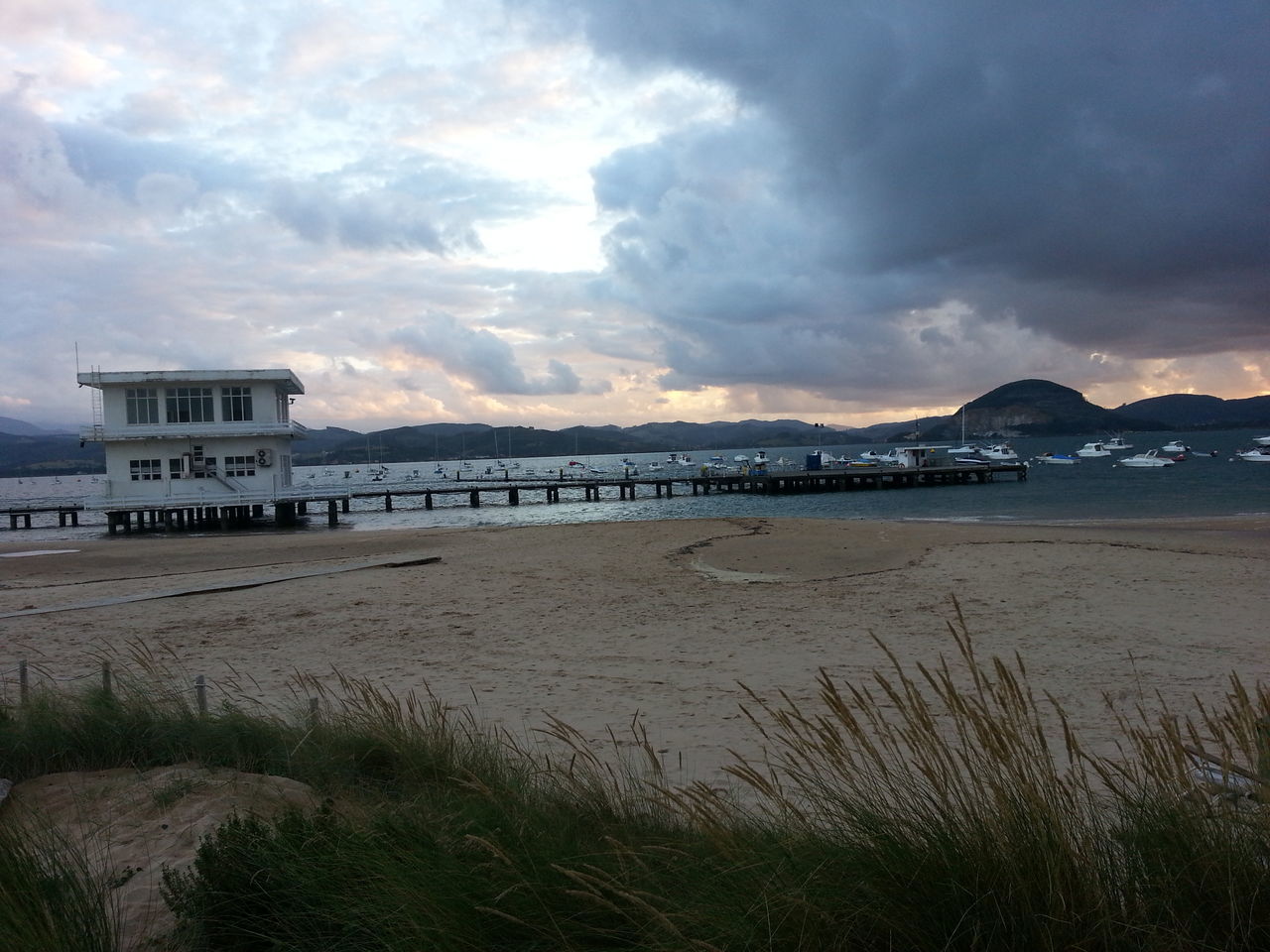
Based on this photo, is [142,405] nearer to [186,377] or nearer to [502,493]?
[186,377]

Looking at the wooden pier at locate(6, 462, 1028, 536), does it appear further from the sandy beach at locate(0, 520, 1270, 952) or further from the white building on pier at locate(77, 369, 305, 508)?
the sandy beach at locate(0, 520, 1270, 952)

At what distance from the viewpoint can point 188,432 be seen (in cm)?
3953

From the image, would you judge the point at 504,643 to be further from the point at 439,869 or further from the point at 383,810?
the point at 439,869

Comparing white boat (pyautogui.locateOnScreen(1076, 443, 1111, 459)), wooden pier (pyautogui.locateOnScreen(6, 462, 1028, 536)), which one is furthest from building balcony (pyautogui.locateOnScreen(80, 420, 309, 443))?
white boat (pyautogui.locateOnScreen(1076, 443, 1111, 459))

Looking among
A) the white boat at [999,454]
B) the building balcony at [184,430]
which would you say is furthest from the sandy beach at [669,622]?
the white boat at [999,454]

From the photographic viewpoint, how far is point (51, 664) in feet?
32.4

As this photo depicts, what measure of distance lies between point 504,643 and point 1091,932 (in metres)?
9.43

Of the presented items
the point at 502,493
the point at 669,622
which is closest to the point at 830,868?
the point at 669,622

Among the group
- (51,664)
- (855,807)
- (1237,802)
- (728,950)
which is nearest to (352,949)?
(728,950)

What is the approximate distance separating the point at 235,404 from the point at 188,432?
2.61m

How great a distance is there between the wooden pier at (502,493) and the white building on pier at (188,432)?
0.94m

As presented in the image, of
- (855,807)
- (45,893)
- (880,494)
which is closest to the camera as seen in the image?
(855,807)

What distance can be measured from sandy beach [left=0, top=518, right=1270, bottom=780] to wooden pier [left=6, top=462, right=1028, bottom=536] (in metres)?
17.4

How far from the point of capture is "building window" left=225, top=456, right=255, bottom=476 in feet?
135
